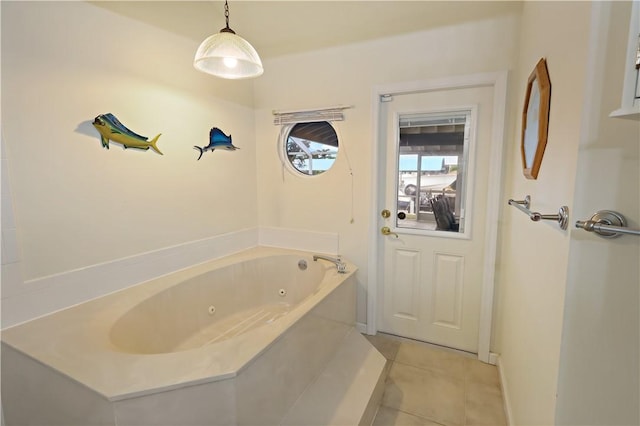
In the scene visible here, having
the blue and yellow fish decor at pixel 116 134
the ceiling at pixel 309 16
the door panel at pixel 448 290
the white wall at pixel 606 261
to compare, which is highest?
the ceiling at pixel 309 16

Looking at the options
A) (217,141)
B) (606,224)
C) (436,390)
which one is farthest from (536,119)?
(217,141)

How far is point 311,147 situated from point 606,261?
7.18 ft

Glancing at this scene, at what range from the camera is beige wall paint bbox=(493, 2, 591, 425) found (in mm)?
860

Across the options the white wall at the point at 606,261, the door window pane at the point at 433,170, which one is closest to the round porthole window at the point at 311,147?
the door window pane at the point at 433,170

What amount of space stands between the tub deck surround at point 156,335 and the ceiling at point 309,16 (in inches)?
65.0

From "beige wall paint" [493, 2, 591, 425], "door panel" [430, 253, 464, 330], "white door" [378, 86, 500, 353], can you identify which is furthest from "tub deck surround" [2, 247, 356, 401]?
"beige wall paint" [493, 2, 591, 425]

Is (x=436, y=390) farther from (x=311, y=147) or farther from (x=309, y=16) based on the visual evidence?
(x=309, y=16)

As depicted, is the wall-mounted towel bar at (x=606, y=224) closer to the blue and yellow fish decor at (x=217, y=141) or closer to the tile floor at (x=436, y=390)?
the tile floor at (x=436, y=390)

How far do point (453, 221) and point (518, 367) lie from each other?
104 centimetres

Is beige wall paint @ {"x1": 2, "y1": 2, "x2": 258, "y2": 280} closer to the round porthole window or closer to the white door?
the round porthole window

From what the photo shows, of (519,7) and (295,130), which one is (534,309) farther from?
(295,130)

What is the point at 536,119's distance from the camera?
1279mm

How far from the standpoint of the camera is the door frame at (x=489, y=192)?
1953 mm

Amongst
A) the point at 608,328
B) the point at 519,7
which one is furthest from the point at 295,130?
the point at 608,328
